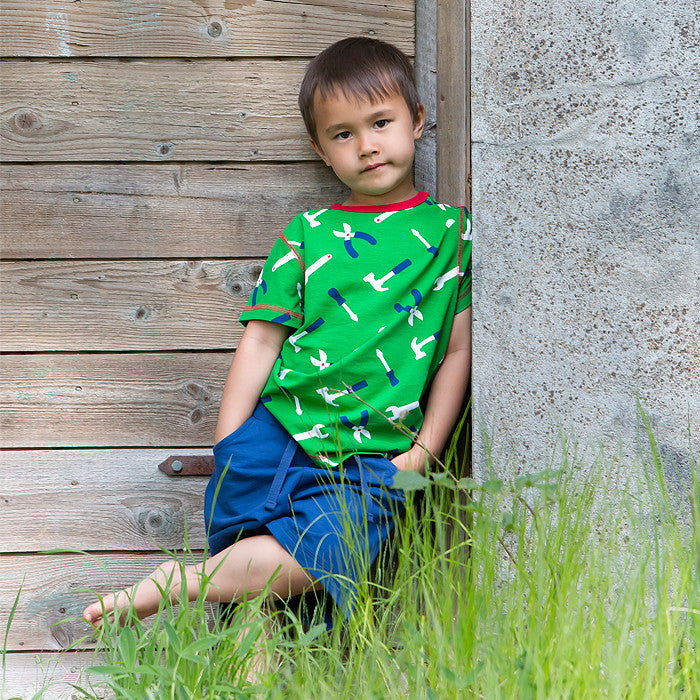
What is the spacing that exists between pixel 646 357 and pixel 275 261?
0.86 metres

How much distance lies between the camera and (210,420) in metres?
2.05

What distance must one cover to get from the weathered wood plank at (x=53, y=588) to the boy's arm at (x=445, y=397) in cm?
80

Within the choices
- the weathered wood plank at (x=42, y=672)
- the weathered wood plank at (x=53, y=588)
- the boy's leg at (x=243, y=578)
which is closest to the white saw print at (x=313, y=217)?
the boy's leg at (x=243, y=578)

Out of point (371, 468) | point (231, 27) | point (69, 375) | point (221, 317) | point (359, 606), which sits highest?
point (231, 27)

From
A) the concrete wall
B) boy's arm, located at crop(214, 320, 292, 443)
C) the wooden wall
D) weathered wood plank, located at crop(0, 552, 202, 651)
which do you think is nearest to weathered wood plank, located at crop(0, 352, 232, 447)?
the wooden wall

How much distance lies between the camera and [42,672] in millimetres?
2035

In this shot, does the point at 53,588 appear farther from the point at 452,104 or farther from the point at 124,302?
the point at 452,104

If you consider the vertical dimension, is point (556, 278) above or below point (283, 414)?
above

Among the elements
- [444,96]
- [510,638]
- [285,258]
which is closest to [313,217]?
[285,258]

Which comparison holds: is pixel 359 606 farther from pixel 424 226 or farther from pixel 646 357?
pixel 424 226

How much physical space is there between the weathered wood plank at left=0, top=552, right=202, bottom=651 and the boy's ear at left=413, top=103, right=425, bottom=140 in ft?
4.19

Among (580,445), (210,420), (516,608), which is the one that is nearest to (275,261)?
(210,420)

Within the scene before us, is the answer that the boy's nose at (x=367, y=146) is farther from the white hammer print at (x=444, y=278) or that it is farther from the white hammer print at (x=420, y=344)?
the white hammer print at (x=420, y=344)

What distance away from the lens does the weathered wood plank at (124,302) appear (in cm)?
204
